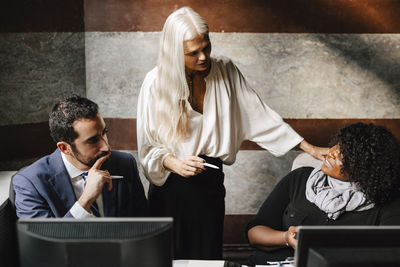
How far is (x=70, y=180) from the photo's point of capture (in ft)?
6.57

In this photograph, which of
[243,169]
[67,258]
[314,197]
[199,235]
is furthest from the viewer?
[243,169]

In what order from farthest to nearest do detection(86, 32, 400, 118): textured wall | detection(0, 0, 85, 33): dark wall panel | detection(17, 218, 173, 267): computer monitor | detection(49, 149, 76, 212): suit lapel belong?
detection(86, 32, 400, 118): textured wall → detection(0, 0, 85, 33): dark wall panel → detection(49, 149, 76, 212): suit lapel → detection(17, 218, 173, 267): computer monitor

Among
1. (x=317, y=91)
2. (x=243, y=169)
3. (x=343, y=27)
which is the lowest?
(x=243, y=169)

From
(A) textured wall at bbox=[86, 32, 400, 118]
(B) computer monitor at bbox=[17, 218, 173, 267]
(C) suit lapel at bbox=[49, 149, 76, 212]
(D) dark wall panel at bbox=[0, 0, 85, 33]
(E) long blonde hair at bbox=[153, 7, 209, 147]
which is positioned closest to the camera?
(B) computer monitor at bbox=[17, 218, 173, 267]

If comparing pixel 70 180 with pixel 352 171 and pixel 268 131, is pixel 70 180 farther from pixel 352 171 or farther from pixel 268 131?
pixel 352 171

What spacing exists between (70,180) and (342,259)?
1.25 m

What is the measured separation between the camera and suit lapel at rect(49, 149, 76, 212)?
6.45 feet

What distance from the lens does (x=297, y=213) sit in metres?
2.17

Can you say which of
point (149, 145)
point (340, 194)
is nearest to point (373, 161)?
point (340, 194)

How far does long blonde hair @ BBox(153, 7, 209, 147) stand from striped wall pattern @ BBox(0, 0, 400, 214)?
3.29 feet

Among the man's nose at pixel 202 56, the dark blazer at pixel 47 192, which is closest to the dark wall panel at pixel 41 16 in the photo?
the dark blazer at pixel 47 192

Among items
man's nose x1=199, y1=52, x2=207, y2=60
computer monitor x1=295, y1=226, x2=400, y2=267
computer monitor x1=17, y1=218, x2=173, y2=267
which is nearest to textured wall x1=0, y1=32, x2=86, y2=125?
man's nose x1=199, y1=52, x2=207, y2=60

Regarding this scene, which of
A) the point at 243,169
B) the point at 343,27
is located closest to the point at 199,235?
the point at 243,169

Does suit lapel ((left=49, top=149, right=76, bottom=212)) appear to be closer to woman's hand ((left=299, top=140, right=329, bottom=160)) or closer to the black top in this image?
the black top
